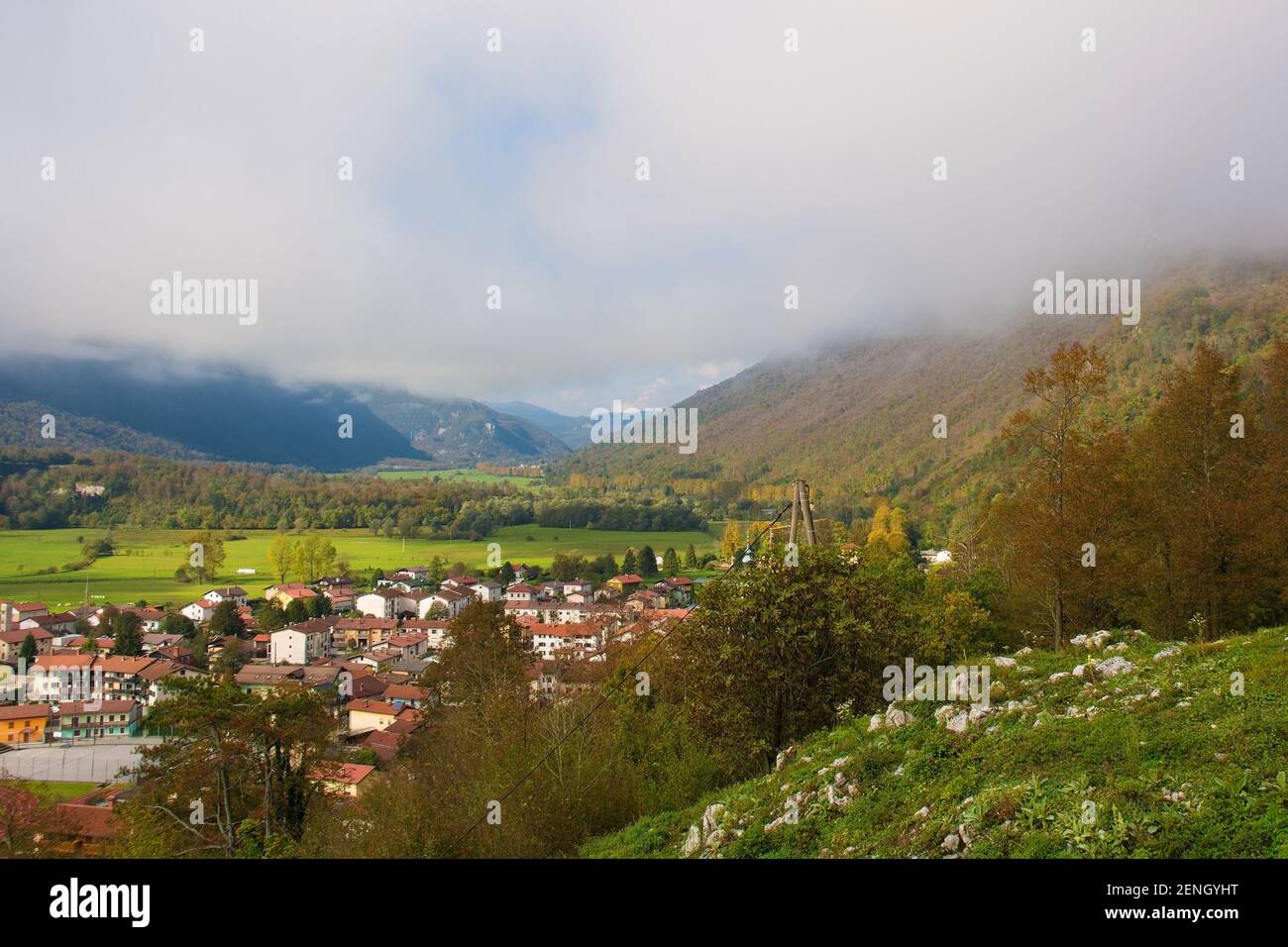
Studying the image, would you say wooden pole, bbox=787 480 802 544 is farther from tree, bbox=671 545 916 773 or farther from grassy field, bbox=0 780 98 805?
grassy field, bbox=0 780 98 805

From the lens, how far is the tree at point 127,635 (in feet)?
159

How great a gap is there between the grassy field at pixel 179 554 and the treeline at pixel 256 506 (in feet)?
7.22

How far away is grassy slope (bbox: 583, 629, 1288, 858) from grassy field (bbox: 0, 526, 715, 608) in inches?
2757

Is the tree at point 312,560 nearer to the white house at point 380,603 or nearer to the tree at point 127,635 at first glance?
the white house at point 380,603

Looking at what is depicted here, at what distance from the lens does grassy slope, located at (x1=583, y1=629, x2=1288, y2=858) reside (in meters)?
5.36

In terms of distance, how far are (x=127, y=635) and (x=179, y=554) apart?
36543mm

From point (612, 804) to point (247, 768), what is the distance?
427 inches

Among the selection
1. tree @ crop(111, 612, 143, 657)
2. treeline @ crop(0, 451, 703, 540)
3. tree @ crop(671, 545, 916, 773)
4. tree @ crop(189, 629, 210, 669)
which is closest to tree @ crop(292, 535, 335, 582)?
treeline @ crop(0, 451, 703, 540)

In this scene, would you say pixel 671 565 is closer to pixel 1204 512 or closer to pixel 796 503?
pixel 1204 512

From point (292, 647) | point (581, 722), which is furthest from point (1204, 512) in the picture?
point (292, 647)

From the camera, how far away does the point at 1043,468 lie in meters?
14.9

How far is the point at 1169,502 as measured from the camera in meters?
14.3
